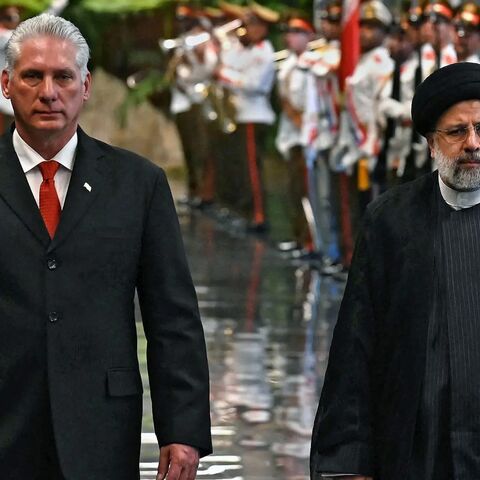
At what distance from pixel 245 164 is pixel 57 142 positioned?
18.8 meters

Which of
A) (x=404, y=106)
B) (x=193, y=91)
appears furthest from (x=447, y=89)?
(x=193, y=91)

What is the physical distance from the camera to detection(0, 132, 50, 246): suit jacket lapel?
221 inches

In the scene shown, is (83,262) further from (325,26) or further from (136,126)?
(136,126)

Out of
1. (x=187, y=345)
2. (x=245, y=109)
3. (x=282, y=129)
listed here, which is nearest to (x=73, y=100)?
(x=187, y=345)

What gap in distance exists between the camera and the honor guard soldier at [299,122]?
19441 mm

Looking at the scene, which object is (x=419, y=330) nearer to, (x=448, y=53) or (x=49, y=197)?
(x=49, y=197)

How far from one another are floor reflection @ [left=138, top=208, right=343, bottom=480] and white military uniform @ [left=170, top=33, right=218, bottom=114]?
190 inches

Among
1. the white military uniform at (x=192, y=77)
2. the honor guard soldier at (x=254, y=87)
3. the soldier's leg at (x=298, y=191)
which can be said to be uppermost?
the white military uniform at (x=192, y=77)

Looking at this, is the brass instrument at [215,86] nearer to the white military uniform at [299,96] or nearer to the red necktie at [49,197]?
the white military uniform at [299,96]

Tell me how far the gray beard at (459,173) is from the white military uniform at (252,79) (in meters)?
17.0

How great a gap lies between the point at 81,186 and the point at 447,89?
99 cm

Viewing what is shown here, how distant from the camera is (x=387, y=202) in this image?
19.3ft

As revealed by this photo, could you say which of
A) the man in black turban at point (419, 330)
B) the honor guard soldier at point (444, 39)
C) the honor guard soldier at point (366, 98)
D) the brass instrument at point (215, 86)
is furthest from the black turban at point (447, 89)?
the brass instrument at point (215, 86)

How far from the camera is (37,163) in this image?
18.6 ft
